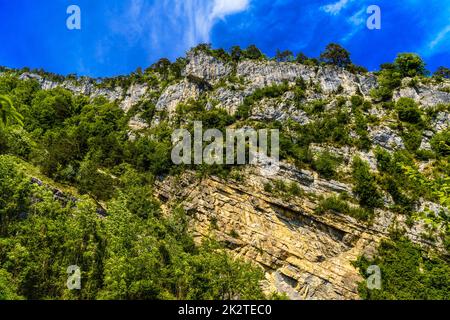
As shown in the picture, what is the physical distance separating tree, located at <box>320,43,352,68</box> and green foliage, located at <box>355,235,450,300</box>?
125 feet

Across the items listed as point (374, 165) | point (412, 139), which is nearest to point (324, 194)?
point (374, 165)

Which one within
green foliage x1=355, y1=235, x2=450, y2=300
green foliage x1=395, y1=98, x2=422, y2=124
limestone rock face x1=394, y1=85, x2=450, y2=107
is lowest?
green foliage x1=355, y1=235, x2=450, y2=300

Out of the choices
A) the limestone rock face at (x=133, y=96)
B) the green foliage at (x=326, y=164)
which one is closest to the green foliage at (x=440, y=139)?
the green foliage at (x=326, y=164)

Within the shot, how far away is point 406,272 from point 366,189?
31.6 feet

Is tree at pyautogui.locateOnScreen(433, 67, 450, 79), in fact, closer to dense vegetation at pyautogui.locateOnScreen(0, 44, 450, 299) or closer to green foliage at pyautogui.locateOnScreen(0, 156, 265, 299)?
dense vegetation at pyautogui.locateOnScreen(0, 44, 450, 299)

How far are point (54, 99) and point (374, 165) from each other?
45617 millimetres

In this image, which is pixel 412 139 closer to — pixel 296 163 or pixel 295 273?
pixel 296 163

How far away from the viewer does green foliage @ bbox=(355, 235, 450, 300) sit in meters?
31.9

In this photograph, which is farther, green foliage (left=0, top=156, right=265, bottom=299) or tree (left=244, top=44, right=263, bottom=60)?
tree (left=244, top=44, right=263, bottom=60)

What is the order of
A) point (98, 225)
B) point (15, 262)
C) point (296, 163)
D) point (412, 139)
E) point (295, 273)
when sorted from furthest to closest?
point (412, 139) → point (296, 163) → point (295, 273) → point (98, 225) → point (15, 262)

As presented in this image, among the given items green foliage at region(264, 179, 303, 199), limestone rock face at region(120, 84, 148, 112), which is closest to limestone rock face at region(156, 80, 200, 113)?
limestone rock face at region(120, 84, 148, 112)

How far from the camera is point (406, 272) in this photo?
33.5m
